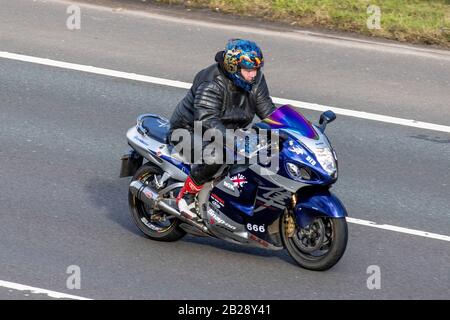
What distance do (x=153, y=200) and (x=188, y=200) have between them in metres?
0.34

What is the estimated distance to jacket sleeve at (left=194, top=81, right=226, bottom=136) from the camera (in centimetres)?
952

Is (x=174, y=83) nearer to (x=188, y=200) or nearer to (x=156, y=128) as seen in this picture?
(x=156, y=128)

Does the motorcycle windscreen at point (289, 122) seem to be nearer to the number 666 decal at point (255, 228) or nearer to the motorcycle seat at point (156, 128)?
the number 666 decal at point (255, 228)

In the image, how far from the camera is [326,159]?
9.12 metres

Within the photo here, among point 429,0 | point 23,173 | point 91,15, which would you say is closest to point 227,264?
point 23,173

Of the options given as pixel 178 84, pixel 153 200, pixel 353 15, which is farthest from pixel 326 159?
pixel 353 15

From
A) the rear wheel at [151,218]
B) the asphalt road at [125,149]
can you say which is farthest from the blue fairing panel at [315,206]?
the rear wheel at [151,218]

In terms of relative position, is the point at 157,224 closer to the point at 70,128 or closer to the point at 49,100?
the point at 70,128

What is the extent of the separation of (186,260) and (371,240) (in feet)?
5.79

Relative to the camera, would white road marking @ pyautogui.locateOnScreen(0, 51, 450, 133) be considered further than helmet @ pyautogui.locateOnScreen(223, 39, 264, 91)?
Yes

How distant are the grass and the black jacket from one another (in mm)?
5995

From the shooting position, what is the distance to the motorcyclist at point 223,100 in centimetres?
941

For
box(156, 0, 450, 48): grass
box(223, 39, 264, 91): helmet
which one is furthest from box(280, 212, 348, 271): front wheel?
box(156, 0, 450, 48): grass

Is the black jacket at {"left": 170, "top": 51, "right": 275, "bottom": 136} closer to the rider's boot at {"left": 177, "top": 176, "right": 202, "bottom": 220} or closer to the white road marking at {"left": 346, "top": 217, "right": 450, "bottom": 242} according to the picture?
the rider's boot at {"left": 177, "top": 176, "right": 202, "bottom": 220}
